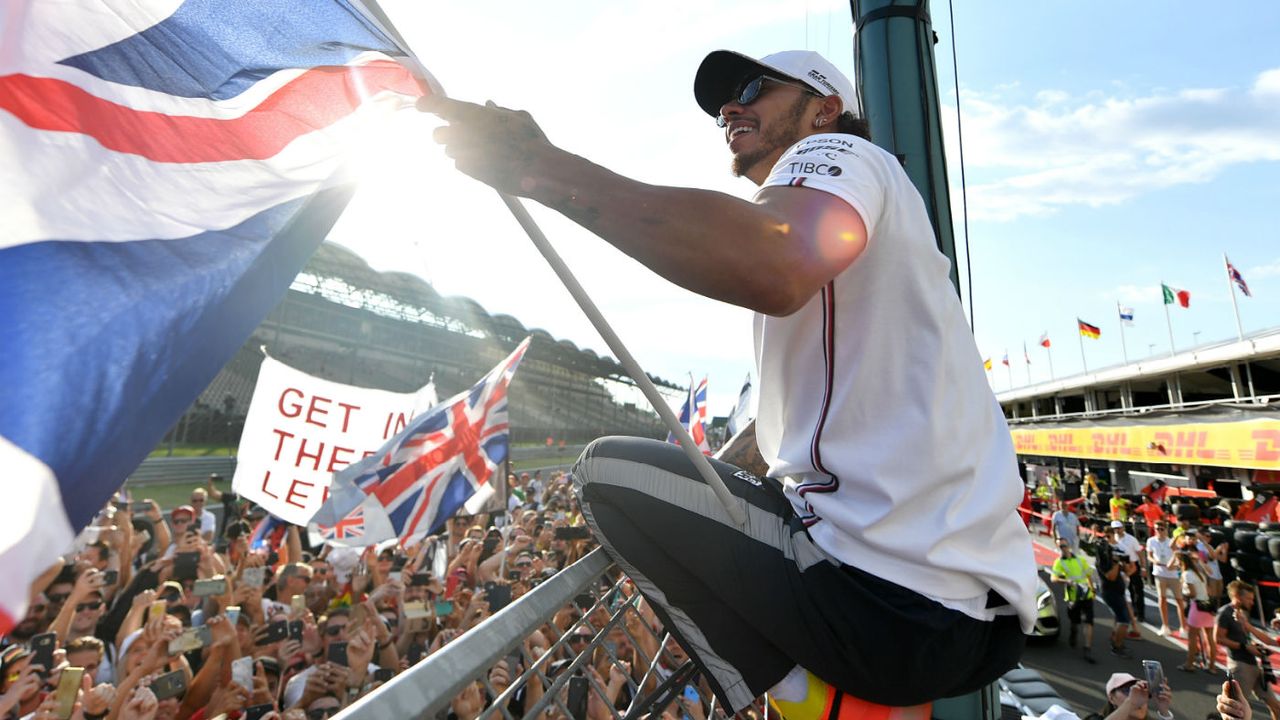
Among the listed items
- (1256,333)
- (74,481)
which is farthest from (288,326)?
(1256,333)

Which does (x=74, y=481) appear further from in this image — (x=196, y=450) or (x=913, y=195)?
(x=196, y=450)

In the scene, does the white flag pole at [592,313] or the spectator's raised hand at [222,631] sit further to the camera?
the spectator's raised hand at [222,631]

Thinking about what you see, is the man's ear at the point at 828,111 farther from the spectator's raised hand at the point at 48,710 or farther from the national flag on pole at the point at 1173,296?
the national flag on pole at the point at 1173,296

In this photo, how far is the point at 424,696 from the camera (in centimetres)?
102

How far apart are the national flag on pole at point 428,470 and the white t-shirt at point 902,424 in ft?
18.8

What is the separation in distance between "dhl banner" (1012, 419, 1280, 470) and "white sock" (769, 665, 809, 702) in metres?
22.8

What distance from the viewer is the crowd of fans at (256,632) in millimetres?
3451

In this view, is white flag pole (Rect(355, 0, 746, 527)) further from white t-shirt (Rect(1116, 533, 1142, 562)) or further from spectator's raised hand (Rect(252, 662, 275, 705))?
white t-shirt (Rect(1116, 533, 1142, 562))

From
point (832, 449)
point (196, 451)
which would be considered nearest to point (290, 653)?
point (832, 449)

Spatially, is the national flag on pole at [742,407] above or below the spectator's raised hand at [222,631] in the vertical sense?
above

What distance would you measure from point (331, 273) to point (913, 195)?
3898 cm

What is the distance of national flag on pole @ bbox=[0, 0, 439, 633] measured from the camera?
0.98m

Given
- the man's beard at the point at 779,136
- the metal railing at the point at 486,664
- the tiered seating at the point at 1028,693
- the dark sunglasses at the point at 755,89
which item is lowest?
the tiered seating at the point at 1028,693

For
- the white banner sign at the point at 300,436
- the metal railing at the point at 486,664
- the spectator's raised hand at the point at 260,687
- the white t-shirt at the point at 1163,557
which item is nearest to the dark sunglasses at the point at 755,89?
the metal railing at the point at 486,664
